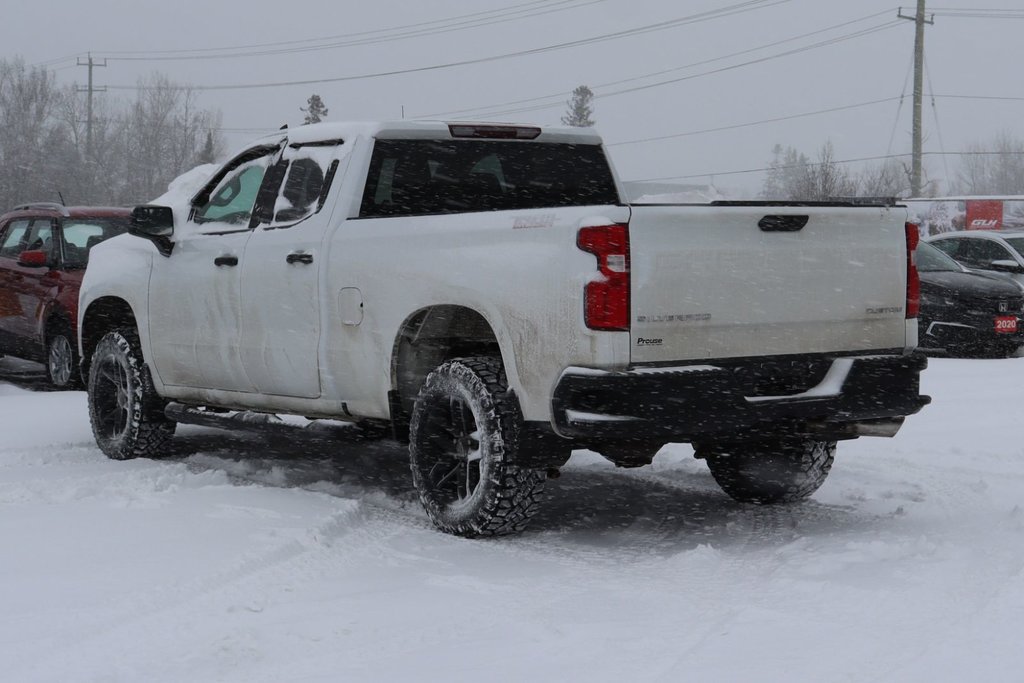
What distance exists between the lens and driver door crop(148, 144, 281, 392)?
7.04 meters

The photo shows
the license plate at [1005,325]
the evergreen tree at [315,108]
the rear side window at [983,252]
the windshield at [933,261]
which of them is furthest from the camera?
the evergreen tree at [315,108]

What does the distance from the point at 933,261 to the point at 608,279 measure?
12.3 metres

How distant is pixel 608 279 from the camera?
191 inches

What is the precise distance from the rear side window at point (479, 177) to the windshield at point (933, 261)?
9458 millimetres

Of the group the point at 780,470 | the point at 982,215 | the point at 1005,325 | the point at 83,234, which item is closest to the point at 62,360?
the point at 83,234

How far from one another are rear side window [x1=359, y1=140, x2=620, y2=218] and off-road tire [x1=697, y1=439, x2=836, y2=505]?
1.69m

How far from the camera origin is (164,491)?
6.55 metres

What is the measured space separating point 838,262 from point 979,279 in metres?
10.9

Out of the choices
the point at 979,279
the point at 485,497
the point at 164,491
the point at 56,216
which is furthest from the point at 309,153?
the point at 979,279

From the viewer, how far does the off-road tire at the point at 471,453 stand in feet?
17.6

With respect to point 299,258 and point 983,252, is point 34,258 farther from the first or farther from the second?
point 983,252

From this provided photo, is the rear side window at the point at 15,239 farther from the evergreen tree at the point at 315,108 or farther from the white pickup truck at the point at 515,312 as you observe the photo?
the evergreen tree at the point at 315,108

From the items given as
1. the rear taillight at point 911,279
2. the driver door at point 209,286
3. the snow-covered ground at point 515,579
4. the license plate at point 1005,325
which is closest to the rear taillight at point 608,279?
the snow-covered ground at point 515,579

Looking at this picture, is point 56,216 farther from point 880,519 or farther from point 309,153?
point 880,519
